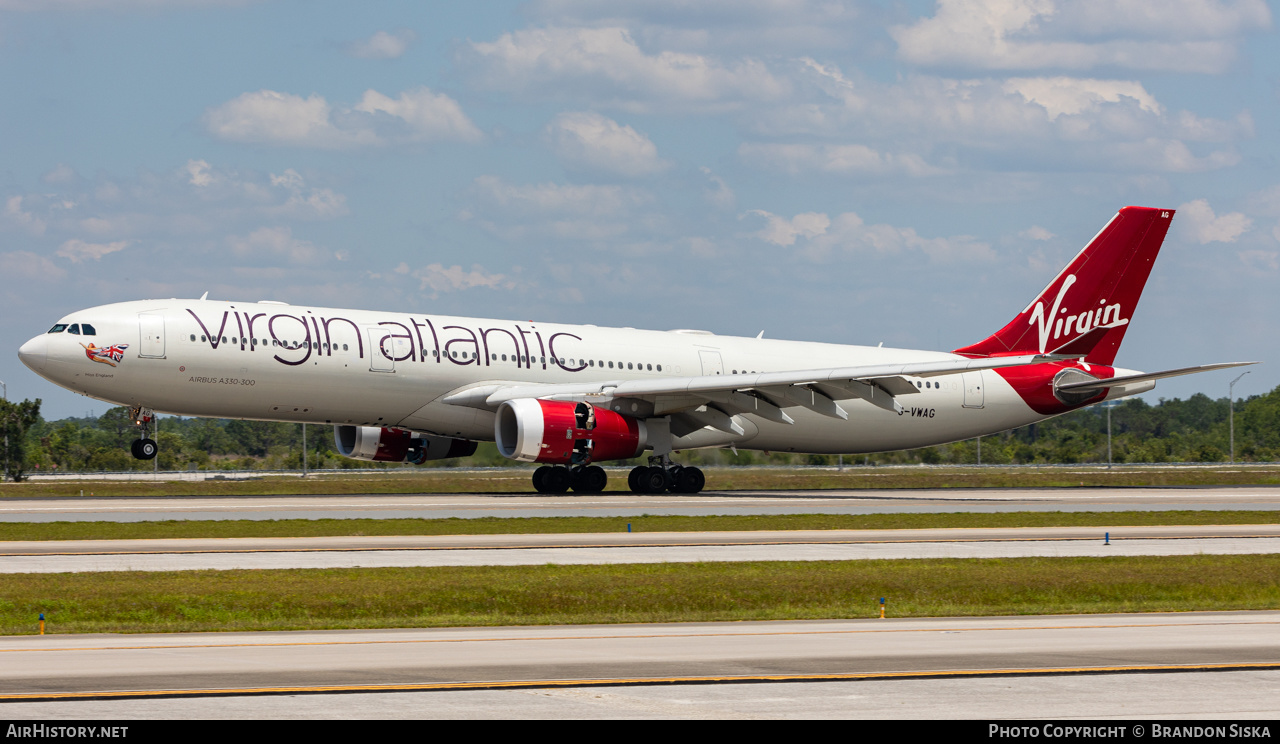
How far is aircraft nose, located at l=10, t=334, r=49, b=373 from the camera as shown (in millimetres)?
40281

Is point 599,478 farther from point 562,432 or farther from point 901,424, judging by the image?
point 901,424

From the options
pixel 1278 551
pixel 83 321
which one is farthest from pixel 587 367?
pixel 1278 551

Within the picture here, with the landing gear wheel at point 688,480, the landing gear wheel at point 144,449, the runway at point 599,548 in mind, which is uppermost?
the landing gear wheel at point 144,449

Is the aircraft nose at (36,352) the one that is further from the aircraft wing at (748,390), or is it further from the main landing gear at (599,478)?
the main landing gear at (599,478)

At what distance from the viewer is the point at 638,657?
14.3 m

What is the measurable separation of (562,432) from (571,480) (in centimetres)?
450

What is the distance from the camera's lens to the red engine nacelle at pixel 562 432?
41.7 meters

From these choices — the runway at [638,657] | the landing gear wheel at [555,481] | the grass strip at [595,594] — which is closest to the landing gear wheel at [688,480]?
the landing gear wheel at [555,481]

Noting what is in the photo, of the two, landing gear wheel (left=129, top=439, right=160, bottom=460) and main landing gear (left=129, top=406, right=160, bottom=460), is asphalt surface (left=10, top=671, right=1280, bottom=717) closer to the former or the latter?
main landing gear (left=129, top=406, right=160, bottom=460)

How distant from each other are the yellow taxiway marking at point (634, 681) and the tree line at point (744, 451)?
38506 millimetres

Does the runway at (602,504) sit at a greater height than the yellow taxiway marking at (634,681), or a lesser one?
greater

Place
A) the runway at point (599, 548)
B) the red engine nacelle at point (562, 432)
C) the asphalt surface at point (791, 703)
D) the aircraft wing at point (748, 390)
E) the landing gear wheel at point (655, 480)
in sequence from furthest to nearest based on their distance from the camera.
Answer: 1. the landing gear wheel at point (655, 480)
2. the aircraft wing at point (748, 390)
3. the red engine nacelle at point (562, 432)
4. the runway at point (599, 548)
5. the asphalt surface at point (791, 703)

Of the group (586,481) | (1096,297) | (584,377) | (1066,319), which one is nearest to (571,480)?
(586,481)
